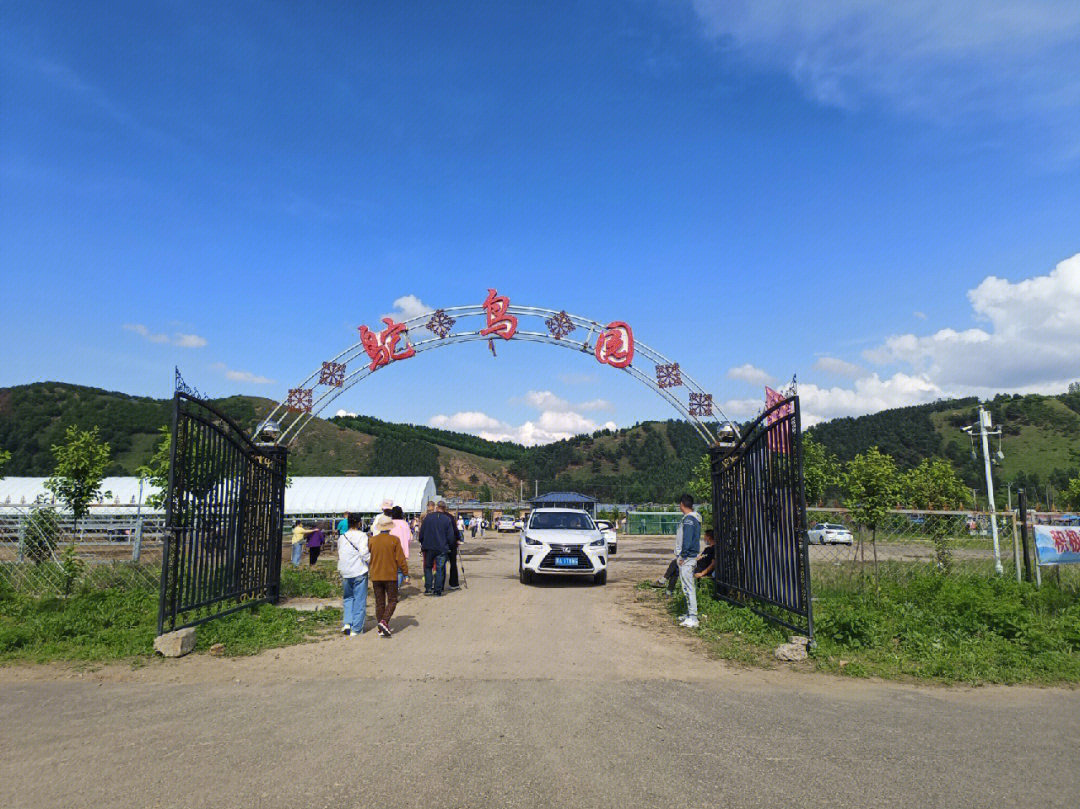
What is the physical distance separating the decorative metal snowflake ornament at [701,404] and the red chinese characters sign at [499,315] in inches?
228

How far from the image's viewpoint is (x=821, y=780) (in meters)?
4.05

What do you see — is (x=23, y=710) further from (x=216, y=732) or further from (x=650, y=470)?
(x=650, y=470)

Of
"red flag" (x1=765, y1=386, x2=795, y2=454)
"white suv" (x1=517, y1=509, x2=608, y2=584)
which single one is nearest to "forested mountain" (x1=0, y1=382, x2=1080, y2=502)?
"white suv" (x1=517, y1=509, x2=608, y2=584)

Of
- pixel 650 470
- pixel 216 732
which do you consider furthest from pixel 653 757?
pixel 650 470

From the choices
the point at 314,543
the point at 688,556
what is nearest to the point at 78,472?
the point at 314,543

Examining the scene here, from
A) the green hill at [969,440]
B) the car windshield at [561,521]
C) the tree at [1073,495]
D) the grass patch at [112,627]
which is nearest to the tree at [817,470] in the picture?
the tree at [1073,495]

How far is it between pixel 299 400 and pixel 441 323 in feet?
16.9

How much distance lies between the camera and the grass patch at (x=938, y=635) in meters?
A: 6.91

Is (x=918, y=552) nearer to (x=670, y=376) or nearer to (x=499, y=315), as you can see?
(x=670, y=376)

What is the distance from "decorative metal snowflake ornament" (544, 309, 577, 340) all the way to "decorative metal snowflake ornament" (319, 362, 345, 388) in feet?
21.2

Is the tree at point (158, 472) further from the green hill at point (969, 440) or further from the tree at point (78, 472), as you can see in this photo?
the green hill at point (969, 440)

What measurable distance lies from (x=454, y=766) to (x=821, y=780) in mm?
2215

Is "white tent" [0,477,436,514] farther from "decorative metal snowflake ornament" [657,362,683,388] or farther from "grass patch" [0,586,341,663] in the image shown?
"grass patch" [0,586,341,663]

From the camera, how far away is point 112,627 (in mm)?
8734
